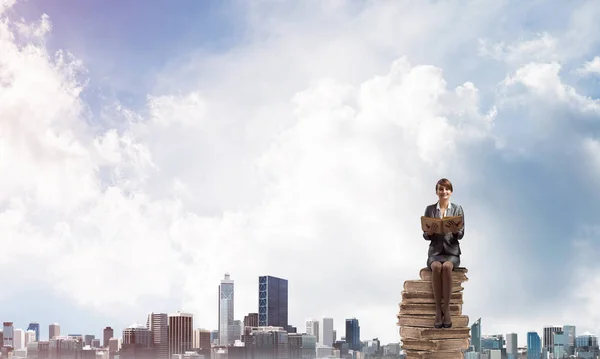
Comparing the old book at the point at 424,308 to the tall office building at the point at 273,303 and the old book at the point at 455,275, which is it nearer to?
the old book at the point at 455,275

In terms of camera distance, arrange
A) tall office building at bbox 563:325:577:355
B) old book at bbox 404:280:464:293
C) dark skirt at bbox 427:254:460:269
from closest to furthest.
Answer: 1. dark skirt at bbox 427:254:460:269
2. old book at bbox 404:280:464:293
3. tall office building at bbox 563:325:577:355

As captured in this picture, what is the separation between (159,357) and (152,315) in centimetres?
246

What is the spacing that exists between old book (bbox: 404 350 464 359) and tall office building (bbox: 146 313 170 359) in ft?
77.6

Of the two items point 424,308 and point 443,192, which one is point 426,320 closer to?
point 424,308

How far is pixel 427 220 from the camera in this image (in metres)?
9.35

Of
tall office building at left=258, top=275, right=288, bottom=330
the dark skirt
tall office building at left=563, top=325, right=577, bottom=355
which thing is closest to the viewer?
the dark skirt

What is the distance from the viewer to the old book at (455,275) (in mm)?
9422

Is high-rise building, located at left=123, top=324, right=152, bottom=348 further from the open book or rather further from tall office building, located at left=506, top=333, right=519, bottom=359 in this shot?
the open book

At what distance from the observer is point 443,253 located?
9.37 meters

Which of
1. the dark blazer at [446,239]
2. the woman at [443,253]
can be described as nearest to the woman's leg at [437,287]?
the woman at [443,253]

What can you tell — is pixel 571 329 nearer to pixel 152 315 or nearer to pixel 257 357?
pixel 257 357

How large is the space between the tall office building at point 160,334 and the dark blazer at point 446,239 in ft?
79.1

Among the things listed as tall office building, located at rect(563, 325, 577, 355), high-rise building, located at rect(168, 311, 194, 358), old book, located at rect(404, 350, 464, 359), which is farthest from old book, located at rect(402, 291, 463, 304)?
high-rise building, located at rect(168, 311, 194, 358)

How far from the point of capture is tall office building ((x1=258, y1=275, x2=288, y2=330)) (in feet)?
116
